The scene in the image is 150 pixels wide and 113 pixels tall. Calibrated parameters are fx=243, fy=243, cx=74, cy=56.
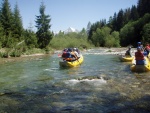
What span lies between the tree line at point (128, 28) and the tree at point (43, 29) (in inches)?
952

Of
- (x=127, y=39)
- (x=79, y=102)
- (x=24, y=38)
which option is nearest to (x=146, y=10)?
(x=127, y=39)

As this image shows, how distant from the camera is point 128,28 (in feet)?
271

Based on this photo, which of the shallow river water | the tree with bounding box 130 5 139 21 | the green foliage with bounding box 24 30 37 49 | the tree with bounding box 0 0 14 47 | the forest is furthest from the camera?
the tree with bounding box 130 5 139 21

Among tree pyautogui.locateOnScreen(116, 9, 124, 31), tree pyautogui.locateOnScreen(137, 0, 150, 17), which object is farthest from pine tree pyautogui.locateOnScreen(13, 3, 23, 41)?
tree pyautogui.locateOnScreen(116, 9, 124, 31)

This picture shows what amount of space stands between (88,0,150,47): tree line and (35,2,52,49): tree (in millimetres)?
24186

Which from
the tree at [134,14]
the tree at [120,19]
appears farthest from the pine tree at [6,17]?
the tree at [120,19]

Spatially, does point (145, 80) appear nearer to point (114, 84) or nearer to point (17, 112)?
point (114, 84)

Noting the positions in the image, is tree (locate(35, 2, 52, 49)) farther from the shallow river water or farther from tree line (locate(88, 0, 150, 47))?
the shallow river water

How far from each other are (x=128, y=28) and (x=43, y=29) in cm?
3789

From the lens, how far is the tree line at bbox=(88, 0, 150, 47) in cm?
7604

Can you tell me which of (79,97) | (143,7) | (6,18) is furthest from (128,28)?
(79,97)

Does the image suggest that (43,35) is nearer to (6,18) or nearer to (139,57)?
(6,18)

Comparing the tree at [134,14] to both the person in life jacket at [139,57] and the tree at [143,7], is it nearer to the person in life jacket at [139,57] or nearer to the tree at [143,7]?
the tree at [143,7]

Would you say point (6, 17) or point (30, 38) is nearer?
point (30, 38)
